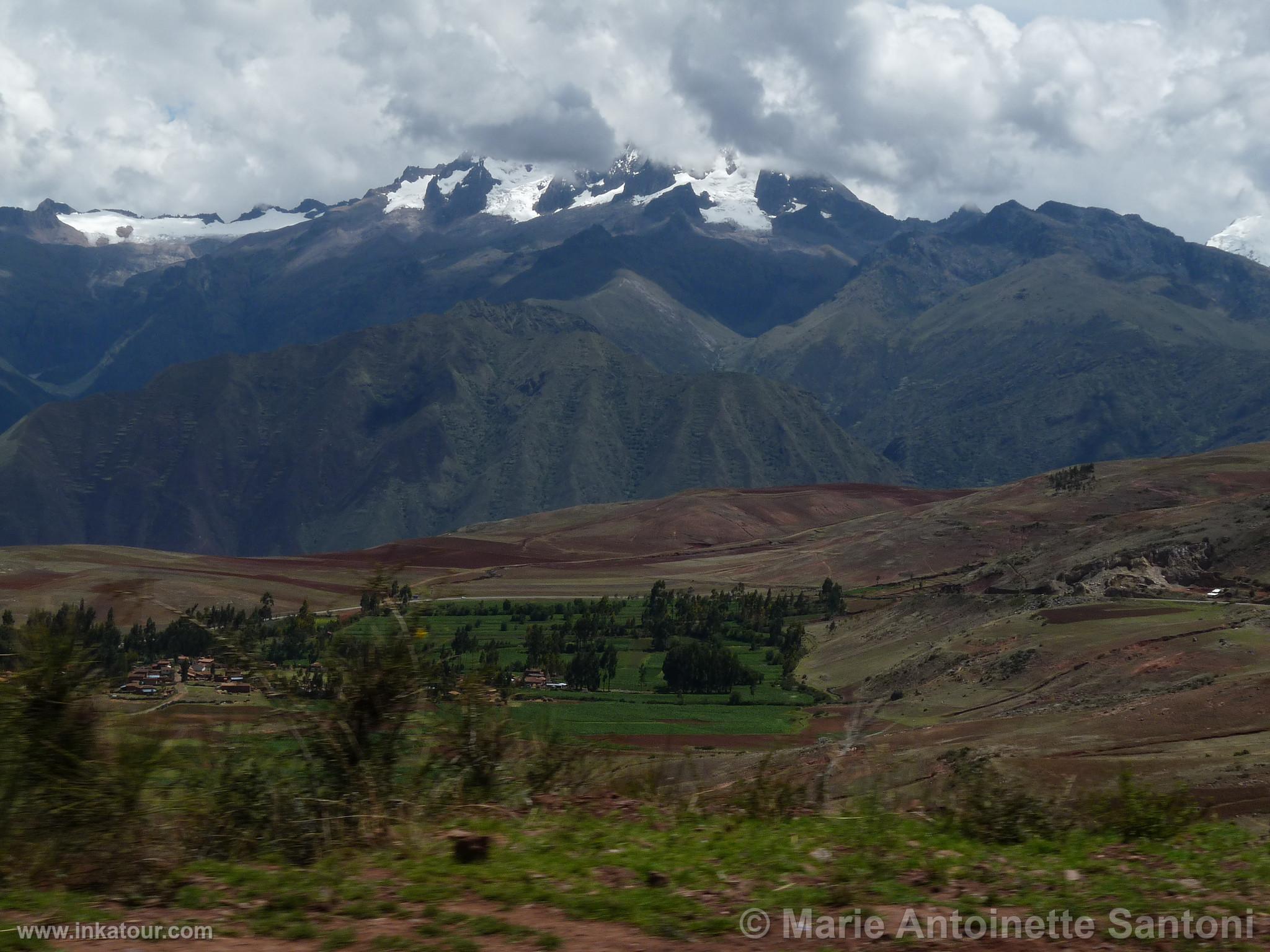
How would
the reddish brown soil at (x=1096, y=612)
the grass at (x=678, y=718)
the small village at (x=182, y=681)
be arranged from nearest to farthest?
the small village at (x=182, y=681) < the grass at (x=678, y=718) < the reddish brown soil at (x=1096, y=612)

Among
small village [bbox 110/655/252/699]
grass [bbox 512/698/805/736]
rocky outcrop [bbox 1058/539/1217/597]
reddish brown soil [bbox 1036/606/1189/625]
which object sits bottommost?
grass [bbox 512/698/805/736]

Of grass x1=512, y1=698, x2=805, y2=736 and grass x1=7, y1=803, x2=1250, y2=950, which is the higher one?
grass x1=7, y1=803, x2=1250, y2=950

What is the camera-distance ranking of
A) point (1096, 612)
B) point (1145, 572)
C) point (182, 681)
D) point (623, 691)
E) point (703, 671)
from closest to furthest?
point (182, 681) → point (1096, 612) → point (623, 691) → point (1145, 572) → point (703, 671)

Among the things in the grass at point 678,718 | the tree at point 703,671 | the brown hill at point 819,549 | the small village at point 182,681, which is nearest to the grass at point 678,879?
the small village at point 182,681

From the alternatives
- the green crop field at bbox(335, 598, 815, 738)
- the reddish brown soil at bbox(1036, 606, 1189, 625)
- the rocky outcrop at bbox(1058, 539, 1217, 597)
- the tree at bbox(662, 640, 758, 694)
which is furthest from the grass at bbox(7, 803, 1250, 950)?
the rocky outcrop at bbox(1058, 539, 1217, 597)

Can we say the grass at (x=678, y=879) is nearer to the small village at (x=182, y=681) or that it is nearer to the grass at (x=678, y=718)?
the small village at (x=182, y=681)

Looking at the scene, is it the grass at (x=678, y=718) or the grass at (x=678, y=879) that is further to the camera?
the grass at (x=678, y=718)

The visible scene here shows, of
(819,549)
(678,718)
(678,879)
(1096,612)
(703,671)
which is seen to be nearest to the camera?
(678,879)

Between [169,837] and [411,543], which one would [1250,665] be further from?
[411,543]

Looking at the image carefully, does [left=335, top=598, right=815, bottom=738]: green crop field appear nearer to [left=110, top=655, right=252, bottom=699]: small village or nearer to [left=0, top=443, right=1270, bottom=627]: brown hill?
[left=110, top=655, right=252, bottom=699]: small village

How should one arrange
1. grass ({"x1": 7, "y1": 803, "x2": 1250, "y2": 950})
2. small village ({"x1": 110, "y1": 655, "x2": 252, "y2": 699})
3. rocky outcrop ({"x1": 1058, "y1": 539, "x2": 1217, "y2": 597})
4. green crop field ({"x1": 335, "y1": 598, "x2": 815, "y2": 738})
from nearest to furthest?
grass ({"x1": 7, "y1": 803, "x2": 1250, "y2": 950})
small village ({"x1": 110, "y1": 655, "x2": 252, "y2": 699})
green crop field ({"x1": 335, "y1": 598, "x2": 815, "y2": 738})
rocky outcrop ({"x1": 1058, "y1": 539, "x2": 1217, "y2": 597})

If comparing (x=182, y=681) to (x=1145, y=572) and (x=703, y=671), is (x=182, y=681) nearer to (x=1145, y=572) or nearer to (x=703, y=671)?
(x=703, y=671)

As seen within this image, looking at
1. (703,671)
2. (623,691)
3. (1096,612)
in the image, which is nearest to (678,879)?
(1096,612)

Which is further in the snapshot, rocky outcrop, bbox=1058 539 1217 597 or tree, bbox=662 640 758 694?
tree, bbox=662 640 758 694
